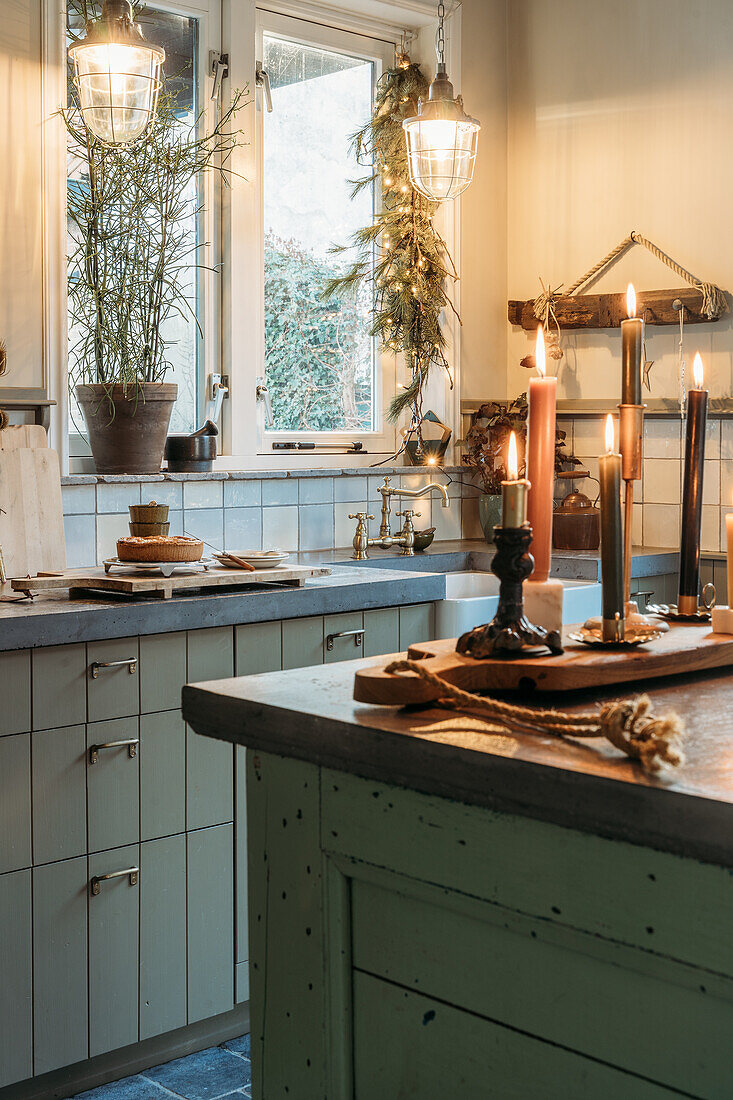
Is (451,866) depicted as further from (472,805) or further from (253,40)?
(253,40)

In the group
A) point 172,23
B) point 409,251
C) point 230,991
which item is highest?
point 172,23

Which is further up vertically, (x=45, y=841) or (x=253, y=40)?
(x=253, y=40)

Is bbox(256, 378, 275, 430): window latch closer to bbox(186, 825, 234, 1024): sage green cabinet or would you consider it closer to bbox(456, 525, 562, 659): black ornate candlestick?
bbox(186, 825, 234, 1024): sage green cabinet

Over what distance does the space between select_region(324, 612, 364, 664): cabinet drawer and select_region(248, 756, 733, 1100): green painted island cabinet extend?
157 cm

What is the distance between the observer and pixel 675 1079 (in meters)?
0.92

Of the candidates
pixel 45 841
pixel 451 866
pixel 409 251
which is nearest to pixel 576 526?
pixel 409 251

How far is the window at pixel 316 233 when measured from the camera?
381cm

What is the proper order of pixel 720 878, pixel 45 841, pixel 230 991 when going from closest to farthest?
pixel 720 878 < pixel 45 841 < pixel 230 991

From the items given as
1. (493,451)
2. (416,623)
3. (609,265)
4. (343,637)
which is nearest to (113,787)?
(343,637)

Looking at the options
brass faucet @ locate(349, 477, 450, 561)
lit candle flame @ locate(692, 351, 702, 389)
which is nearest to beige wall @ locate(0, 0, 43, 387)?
brass faucet @ locate(349, 477, 450, 561)

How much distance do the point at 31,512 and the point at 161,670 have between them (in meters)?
0.61

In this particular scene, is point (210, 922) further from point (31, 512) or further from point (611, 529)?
Result: point (611, 529)

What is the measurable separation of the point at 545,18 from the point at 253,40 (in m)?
1.11

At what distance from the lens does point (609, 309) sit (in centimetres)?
392
